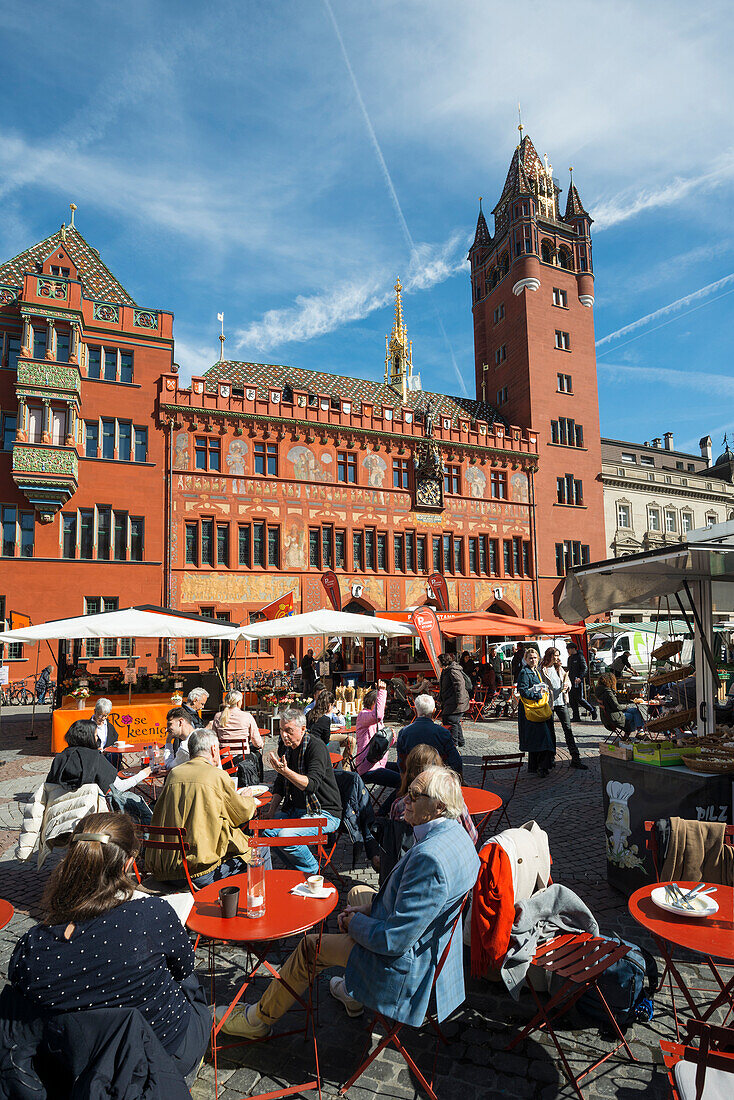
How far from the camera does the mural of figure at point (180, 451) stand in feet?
→ 84.5

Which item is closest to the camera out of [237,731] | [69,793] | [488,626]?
[69,793]

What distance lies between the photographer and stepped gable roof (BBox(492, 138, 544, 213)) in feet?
123

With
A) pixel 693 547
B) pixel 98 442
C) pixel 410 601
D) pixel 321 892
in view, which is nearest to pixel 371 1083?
pixel 321 892

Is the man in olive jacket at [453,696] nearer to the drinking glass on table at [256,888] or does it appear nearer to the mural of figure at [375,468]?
the drinking glass on table at [256,888]

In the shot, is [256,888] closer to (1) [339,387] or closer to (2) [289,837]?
(2) [289,837]

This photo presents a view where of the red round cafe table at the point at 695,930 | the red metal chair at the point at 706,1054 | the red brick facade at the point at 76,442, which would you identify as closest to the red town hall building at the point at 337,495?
the red brick facade at the point at 76,442

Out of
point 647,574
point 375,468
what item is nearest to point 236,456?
point 375,468

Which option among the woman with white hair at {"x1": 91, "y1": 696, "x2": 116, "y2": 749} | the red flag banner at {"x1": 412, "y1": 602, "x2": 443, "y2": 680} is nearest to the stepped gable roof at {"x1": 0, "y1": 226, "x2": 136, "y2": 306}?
the red flag banner at {"x1": 412, "y1": 602, "x2": 443, "y2": 680}

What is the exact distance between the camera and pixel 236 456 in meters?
26.9

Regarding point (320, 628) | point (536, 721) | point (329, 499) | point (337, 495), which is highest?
point (337, 495)

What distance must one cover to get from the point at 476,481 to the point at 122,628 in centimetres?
2449

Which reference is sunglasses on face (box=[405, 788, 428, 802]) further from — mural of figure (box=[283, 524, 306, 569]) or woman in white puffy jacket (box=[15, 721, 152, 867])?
mural of figure (box=[283, 524, 306, 569])

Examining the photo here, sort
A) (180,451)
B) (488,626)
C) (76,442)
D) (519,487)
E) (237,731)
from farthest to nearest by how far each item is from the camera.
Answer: (519,487), (180,451), (76,442), (488,626), (237,731)

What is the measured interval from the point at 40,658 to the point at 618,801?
23.1m
